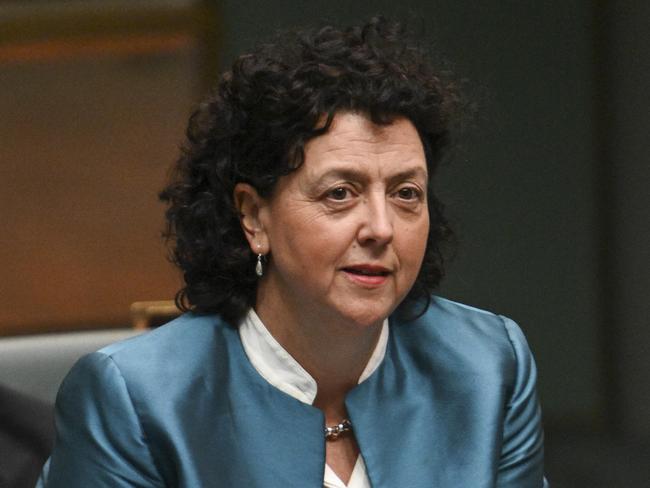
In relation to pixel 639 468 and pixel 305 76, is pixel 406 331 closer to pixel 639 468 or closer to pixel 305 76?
pixel 305 76

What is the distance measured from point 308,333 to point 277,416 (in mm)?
139

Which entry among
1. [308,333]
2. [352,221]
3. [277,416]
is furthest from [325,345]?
[352,221]

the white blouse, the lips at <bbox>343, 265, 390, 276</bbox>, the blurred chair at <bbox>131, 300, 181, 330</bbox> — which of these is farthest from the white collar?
the blurred chair at <bbox>131, 300, 181, 330</bbox>

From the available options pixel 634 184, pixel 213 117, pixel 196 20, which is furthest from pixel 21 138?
pixel 213 117

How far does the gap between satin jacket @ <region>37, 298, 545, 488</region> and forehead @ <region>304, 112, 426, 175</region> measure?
0.35 meters

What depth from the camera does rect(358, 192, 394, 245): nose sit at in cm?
195

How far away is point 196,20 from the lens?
4516 millimetres

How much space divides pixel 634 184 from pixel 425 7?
3.23 ft

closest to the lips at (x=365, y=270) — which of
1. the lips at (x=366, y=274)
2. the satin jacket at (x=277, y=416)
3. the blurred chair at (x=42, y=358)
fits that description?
the lips at (x=366, y=274)

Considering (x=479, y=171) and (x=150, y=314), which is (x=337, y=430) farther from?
(x=479, y=171)

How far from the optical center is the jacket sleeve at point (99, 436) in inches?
76.6

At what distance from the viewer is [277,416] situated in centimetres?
206

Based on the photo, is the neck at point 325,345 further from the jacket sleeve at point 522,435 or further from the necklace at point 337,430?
the jacket sleeve at point 522,435

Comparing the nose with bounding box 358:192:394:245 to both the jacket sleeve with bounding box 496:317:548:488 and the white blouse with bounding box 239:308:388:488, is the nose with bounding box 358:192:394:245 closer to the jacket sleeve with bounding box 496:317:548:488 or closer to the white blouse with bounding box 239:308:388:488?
the white blouse with bounding box 239:308:388:488
